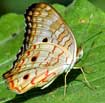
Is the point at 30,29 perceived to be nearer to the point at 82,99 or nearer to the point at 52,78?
the point at 52,78

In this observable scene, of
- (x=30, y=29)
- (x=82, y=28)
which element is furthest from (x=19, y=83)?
(x=82, y=28)

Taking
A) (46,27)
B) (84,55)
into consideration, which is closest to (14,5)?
(84,55)

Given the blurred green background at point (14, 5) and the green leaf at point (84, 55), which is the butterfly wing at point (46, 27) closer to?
the green leaf at point (84, 55)

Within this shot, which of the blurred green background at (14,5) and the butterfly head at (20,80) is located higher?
the blurred green background at (14,5)

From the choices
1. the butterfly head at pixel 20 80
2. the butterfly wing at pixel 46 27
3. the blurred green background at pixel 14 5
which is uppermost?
the butterfly wing at pixel 46 27

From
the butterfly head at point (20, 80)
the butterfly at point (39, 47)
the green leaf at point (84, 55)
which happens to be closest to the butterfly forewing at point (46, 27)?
the butterfly at point (39, 47)
